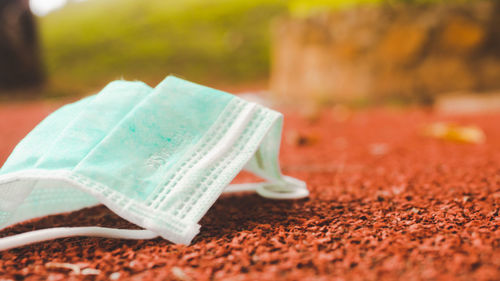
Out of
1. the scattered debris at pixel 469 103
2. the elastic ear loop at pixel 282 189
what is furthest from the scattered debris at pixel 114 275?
the scattered debris at pixel 469 103

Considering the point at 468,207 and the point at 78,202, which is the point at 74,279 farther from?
the point at 468,207

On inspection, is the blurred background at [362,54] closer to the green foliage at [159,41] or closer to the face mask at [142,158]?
the face mask at [142,158]

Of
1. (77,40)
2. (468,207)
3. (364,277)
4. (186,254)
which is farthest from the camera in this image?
(77,40)

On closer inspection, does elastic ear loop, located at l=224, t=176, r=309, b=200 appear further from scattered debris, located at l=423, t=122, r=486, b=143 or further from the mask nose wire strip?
scattered debris, located at l=423, t=122, r=486, b=143

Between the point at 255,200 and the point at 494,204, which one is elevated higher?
the point at 494,204

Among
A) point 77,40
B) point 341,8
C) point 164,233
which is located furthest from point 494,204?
point 77,40

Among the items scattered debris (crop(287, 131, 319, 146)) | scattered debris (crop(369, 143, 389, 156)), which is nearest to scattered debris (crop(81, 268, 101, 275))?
scattered debris (crop(369, 143, 389, 156))

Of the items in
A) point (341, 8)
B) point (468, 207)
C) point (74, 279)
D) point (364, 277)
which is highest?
point (341, 8)
